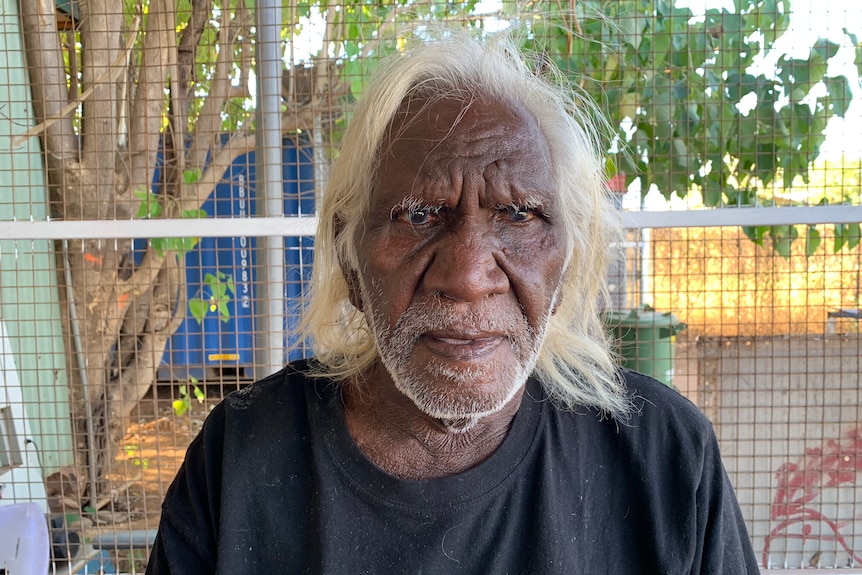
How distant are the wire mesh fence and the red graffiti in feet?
0.06

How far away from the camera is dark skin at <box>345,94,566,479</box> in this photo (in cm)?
125

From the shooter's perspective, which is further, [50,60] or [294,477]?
[50,60]

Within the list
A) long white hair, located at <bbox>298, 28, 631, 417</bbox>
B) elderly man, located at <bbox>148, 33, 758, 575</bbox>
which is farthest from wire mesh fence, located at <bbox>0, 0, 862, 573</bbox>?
elderly man, located at <bbox>148, 33, 758, 575</bbox>

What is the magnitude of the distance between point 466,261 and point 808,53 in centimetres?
234

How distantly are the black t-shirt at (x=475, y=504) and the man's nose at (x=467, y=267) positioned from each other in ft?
1.09

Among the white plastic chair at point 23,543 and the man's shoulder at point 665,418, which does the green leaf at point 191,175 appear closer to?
the white plastic chair at point 23,543

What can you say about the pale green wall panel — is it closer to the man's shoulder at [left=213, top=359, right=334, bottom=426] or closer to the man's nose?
the man's shoulder at [left=213, top=359, right=334, bottom=426]

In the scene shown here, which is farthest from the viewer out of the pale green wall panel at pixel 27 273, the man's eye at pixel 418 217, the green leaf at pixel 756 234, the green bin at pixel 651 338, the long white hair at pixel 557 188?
the pale green wall panel at pixel 27 273

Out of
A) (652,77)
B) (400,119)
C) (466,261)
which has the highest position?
(652,77)

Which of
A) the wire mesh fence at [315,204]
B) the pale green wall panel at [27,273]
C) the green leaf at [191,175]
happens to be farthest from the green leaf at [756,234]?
the pale green wall panel at [27,273]

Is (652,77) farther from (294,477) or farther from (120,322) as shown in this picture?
(120,322)

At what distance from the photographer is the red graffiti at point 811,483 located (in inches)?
116

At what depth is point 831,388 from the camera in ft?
10.0

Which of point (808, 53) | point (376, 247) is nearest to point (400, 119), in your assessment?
point (376, 247)
